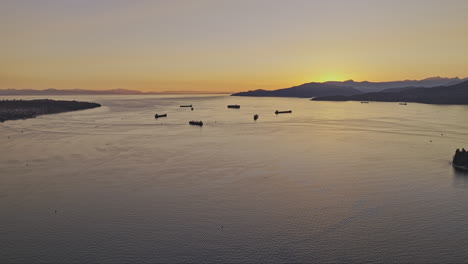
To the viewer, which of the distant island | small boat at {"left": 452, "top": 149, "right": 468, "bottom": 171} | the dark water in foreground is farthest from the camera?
the distant island

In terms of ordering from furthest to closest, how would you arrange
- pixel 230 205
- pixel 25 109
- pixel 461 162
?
1. pixel 25 109
2. pixel 461 162
3. pixel 230 205

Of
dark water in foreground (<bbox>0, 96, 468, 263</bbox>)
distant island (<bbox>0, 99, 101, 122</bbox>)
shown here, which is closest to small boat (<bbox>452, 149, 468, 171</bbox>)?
dark water in foreground (<bbox>0, 96, 468, 263</bbox>)

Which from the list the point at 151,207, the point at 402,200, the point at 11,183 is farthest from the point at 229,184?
the point at 11,183

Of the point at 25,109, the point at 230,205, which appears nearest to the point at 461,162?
the point at 230,205

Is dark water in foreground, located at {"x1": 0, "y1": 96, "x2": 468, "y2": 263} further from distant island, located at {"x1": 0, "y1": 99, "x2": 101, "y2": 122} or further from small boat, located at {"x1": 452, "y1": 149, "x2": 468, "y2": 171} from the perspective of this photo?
distant island, located at {"x1": 0, "y1": 99, "x2": 101, "y2": 122}

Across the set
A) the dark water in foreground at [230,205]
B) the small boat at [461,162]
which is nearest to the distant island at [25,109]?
the dark water in foreground at [230,205]

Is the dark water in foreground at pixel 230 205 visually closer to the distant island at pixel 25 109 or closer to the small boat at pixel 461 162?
the small boat at pixel 461 162

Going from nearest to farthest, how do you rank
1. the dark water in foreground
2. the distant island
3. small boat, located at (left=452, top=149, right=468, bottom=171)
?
the dark water in foreground < small boat, located at (left=452, top=149, right=468, bottom=171) < the distant island

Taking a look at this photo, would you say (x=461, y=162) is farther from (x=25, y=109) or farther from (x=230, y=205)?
(x=25, y=109)

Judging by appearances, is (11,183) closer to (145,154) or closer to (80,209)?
(80,209)
